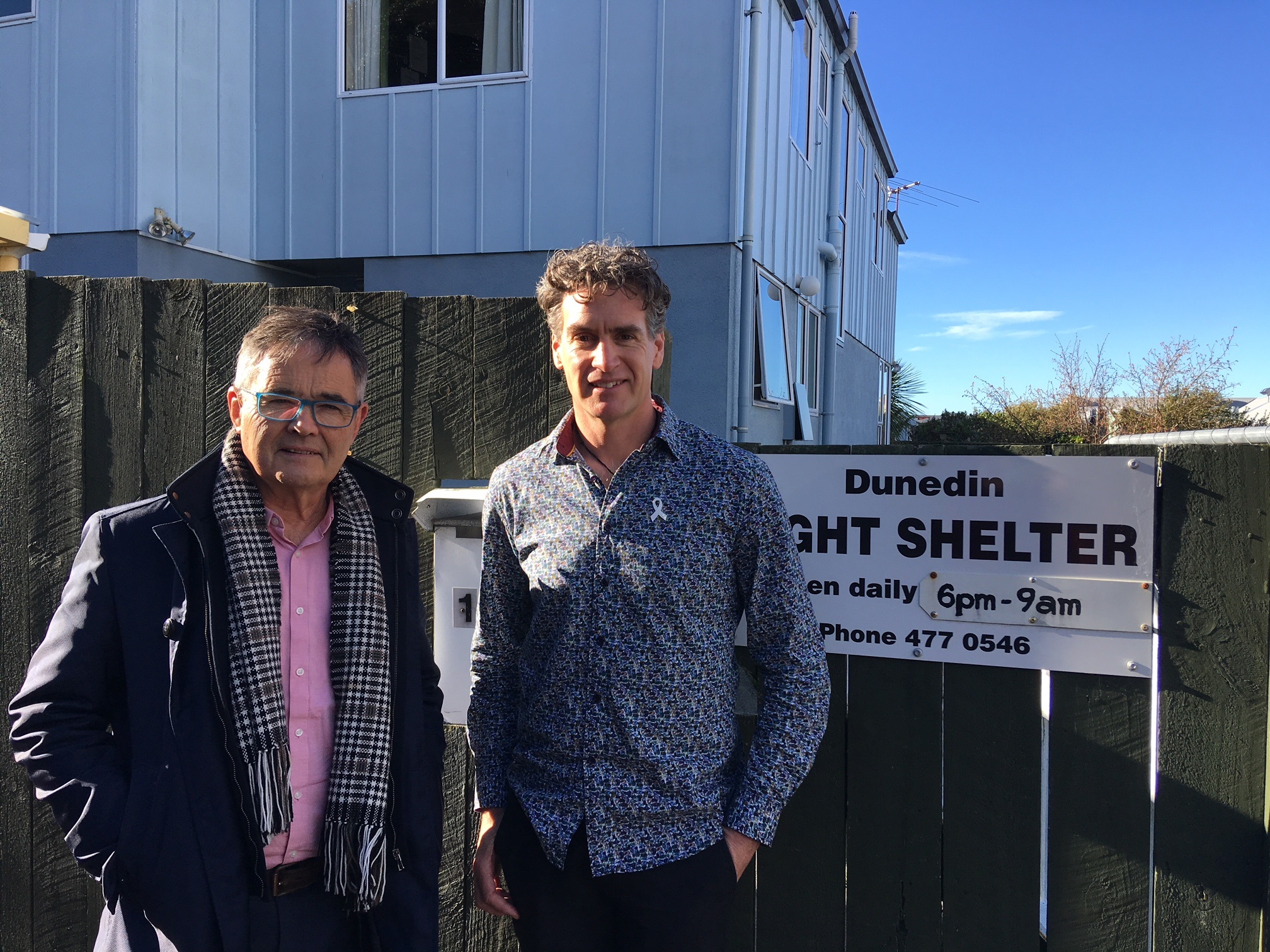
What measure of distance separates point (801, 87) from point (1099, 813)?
8802 millimetres

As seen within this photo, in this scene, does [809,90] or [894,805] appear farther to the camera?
[809,90]

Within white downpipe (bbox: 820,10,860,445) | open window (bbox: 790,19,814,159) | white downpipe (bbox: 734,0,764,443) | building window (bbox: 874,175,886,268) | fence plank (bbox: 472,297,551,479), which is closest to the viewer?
fence plank (bbox: 472,297,551,479)

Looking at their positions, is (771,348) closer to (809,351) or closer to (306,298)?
(809,351)

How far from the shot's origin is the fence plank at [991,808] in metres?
2.16

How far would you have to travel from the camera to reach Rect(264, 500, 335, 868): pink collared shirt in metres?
1.75

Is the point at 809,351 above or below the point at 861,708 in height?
above

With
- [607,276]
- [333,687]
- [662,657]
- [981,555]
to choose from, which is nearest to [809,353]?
[981,555]

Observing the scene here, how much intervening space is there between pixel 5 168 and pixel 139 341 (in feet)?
21.5

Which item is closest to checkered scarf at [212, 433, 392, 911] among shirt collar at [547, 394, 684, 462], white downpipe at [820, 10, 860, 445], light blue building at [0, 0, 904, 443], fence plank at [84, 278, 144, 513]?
shirt collar at [547, 394, 684, 462]

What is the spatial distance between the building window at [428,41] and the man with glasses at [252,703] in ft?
21.6

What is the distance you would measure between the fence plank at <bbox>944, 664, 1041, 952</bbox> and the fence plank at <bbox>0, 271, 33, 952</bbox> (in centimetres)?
271

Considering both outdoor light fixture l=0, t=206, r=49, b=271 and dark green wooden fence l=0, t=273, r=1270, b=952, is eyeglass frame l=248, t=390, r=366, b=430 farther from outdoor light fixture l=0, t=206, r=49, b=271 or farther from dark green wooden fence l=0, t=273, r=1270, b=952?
outdoor light fixture l=0, t=206, r=49, b=271

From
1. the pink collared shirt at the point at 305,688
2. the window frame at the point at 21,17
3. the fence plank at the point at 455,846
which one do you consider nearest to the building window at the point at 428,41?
the window frame at the point at 21,17

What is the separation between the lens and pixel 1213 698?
2027mm
